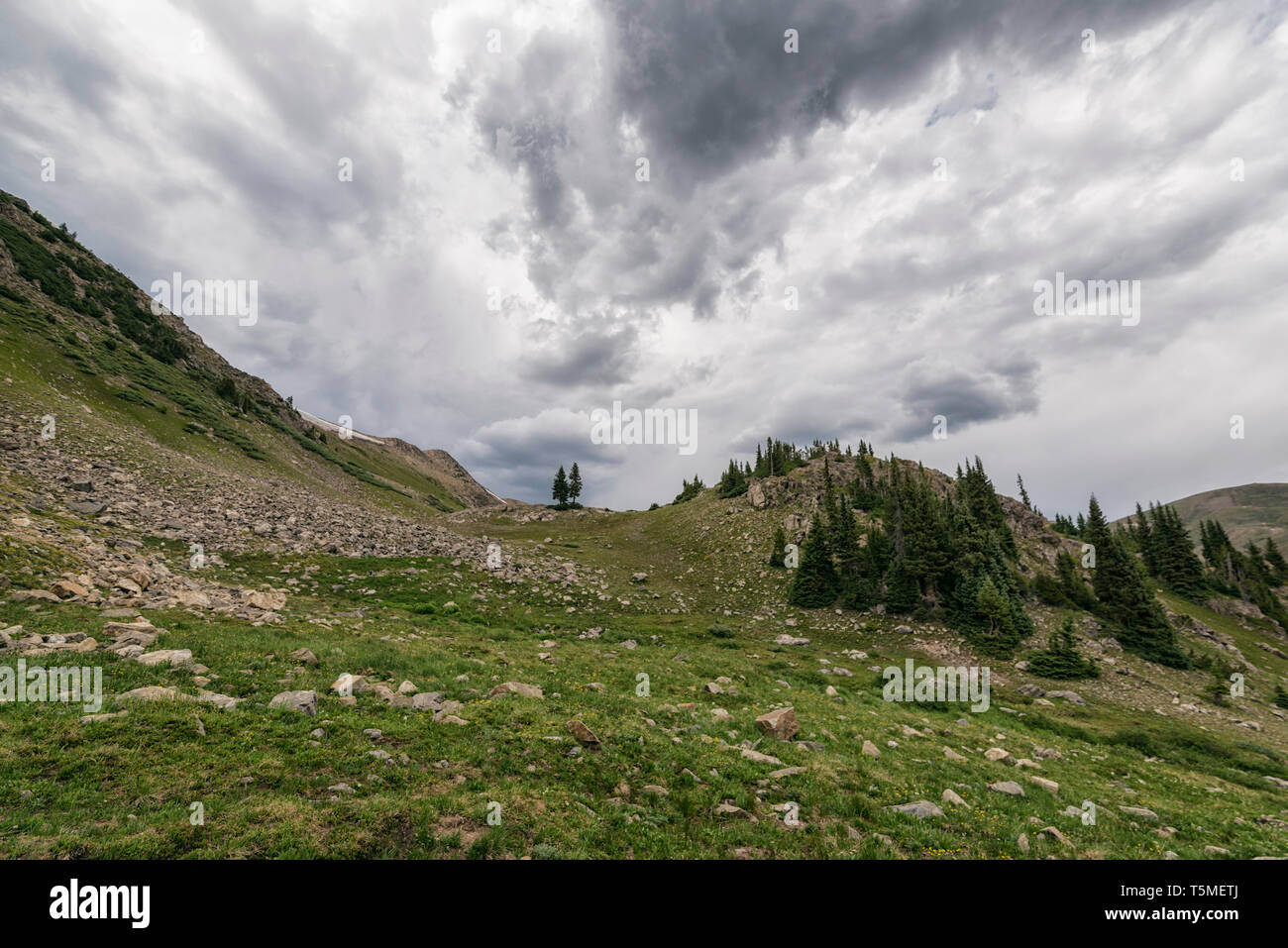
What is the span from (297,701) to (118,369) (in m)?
83.9

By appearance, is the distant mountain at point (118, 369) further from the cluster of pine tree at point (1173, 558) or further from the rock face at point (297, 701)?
the cluster of pine tree at point (1173, 558)

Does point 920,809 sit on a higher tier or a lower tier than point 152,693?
lower

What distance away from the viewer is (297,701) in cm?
1139

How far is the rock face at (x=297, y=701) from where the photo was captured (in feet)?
36.8

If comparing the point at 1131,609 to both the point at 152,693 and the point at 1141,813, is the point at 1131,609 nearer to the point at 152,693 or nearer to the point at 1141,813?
the point at 1141,813

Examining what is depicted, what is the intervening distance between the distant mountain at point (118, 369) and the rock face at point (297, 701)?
4532cm

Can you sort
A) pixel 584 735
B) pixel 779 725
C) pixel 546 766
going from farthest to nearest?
pixel 779 725
pixel 584 735
pixel 546 766

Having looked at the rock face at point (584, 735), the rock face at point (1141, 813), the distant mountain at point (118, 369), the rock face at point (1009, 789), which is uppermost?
the distant mountain at point (118, 369)

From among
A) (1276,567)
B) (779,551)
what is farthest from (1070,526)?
(779,551)

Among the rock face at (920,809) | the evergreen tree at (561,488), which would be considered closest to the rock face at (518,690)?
the rock face at (920,809)

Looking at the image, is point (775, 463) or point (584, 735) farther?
point (775, 463)

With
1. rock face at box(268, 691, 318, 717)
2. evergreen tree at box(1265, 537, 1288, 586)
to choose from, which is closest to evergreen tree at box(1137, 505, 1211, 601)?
evergreen tree at box(1265, 537, 1288, 586)

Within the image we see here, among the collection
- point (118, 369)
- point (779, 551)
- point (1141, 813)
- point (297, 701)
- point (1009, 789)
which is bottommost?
point (1141, 813)

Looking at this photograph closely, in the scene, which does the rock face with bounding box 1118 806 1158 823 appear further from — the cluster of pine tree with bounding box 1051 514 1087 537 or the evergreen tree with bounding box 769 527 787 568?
the cluster of pine tree with bounding box 1051 514 1087 537
